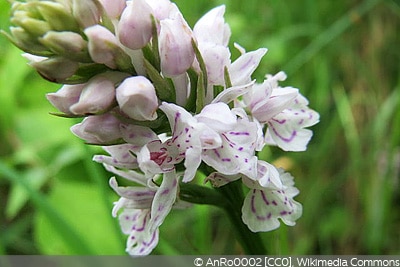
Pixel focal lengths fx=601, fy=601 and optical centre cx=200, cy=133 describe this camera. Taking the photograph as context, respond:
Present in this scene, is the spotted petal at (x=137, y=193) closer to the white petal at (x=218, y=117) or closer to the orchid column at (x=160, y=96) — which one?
the orchid column at (x=160, y=96)

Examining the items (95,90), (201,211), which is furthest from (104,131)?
(201,211)

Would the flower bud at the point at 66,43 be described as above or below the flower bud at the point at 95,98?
above

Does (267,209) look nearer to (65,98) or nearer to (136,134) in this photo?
(136,134)

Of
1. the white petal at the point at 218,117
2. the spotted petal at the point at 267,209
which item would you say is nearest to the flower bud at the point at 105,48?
the white petal at the point at 218,117

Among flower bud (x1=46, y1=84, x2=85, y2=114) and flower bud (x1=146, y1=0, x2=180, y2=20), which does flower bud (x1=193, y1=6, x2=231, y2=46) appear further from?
flower bud (x1=46, y1=84, x2=85, y2=114)

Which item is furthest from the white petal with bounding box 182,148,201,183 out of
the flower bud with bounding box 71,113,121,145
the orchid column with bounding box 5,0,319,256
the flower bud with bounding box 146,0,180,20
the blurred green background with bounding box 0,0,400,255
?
the blurred green background with bounding box 0,0,400,255

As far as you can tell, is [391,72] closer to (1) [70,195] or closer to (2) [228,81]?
(1) [70,195]

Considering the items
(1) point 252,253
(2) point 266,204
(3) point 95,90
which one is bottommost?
(1) point 252,253
